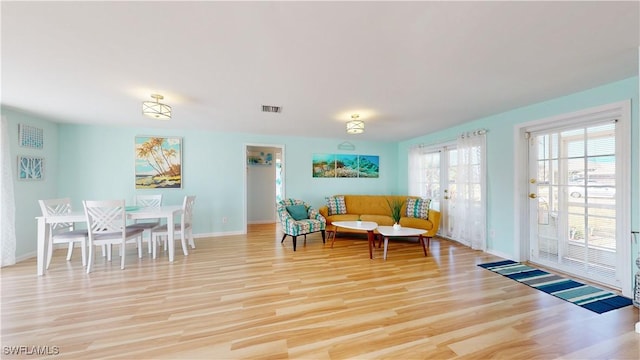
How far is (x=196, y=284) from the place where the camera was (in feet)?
8.55

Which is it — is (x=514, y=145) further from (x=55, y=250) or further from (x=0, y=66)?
(x=55, y=250)

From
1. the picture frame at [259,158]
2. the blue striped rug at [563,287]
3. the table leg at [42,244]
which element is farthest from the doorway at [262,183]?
the blue striped rug at [563,287]

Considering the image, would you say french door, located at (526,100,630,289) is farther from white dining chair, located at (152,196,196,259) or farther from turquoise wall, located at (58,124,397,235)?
white dining chair, located at (152,196,196,259)

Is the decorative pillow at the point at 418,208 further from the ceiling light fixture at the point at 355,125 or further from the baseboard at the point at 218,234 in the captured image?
the baseboard at the point at 218,234

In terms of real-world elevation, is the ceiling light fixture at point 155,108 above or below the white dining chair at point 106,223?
above

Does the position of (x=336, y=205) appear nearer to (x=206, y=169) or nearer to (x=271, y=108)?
(x=271, y=108)

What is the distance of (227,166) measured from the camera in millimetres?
5016

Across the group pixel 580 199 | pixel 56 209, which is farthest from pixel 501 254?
pixel 56 209

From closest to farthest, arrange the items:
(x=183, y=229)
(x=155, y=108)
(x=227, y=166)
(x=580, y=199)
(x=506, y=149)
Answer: (x=155, y=108), (x=580, y=199), (x=506, y=149), (x=183, y=229), (x=227, y=166)

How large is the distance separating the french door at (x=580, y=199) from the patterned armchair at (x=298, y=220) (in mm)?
3385

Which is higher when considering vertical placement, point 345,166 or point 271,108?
point 271,108

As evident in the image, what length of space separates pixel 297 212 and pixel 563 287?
3836 mm

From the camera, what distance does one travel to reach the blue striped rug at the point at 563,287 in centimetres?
218

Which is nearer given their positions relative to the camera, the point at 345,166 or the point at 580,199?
the point at 580,199
